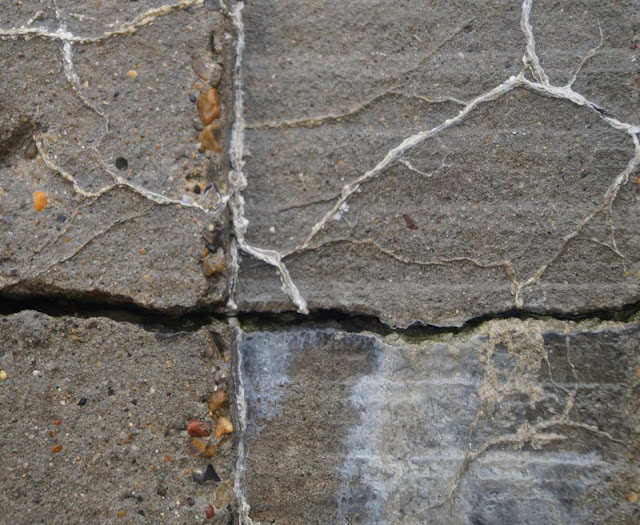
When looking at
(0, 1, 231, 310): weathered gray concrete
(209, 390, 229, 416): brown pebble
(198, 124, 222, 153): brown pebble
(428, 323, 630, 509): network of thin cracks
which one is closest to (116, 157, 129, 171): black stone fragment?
(0, 1, 231, 310): weathered gray concrete

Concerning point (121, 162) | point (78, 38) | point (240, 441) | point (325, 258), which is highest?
point (78, 38)

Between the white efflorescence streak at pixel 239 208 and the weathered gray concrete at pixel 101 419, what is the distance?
0.62 ft

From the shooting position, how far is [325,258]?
1.31m

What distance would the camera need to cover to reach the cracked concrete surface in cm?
123

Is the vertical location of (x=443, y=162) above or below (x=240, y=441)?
above

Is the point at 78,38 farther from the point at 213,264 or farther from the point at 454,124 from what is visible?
the point at 454,124

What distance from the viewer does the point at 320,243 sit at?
1.30m

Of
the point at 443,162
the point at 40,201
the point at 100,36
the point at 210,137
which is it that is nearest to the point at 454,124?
the point at 443,162

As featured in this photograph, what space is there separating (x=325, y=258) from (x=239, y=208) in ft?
0.67

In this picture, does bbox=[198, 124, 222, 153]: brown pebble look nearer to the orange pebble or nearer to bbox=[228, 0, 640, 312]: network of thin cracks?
bbox=[228, 0, 640, 312]: network of thin cracks

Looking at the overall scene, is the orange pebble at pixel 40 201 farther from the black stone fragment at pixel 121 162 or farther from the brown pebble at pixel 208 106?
the brown pebble at pixel 208 106

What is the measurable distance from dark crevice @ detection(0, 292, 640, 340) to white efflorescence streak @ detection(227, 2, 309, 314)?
5cm

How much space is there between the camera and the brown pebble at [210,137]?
1.24 metres

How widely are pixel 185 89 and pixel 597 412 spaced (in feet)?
3.43
